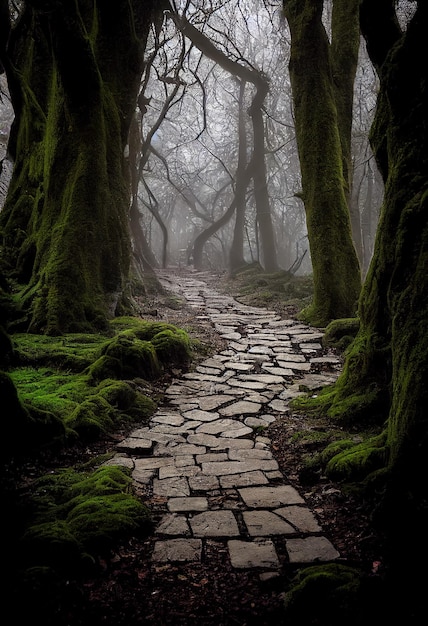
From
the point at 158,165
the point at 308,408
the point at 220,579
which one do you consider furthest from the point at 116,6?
the point at 158,165

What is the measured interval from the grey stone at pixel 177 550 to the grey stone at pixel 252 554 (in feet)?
0.61

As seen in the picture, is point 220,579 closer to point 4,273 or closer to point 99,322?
point 99,322

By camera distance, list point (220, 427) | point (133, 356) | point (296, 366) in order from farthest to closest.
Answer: point (296, 366) < point (133, 356) < point (220, 427)

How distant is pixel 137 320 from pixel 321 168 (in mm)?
4647

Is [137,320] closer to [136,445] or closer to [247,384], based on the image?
[247,384]

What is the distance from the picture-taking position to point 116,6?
8.01 metres

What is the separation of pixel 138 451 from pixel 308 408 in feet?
6.17

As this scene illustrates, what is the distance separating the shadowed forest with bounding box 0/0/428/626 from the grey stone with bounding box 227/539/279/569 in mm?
168

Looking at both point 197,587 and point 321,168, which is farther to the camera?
point 321,168

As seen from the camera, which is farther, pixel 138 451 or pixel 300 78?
pixel 300 78

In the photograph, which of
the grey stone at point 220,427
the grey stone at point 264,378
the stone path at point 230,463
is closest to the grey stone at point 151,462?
the stone path at point 230,463

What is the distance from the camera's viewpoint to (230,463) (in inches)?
141

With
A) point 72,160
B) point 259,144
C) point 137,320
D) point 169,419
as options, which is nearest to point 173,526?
point 169,419

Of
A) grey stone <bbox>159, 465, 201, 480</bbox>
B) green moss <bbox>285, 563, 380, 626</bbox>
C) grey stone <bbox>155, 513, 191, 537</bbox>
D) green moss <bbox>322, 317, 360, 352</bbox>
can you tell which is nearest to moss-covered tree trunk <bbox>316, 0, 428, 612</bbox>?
green moss <bbox>285, 563, 380, 626</bbox>
